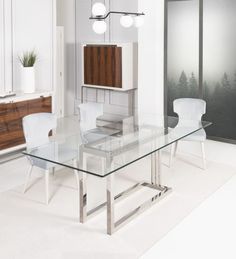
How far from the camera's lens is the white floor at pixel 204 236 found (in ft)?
10.3

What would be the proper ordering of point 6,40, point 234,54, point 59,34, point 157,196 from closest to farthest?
point 157,196 → point 6,40 → point 234,54 → point 59,34

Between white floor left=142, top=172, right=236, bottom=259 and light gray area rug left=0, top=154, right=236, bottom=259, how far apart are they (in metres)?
0.08

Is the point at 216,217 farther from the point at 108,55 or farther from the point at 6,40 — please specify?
the point at 108,55

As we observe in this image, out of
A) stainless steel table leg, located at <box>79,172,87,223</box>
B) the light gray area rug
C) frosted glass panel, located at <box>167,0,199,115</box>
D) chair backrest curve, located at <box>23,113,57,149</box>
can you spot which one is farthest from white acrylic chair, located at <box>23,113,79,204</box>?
frosted glass panel, located at <box>167,0,199,115</box>

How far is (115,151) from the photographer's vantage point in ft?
11.4

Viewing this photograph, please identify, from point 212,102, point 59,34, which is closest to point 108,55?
point 59,34

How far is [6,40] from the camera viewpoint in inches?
221

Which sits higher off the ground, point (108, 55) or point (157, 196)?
point (108, 55)

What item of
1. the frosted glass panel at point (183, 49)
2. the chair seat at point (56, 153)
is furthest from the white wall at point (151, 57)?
the chair seat at point (56, 153)

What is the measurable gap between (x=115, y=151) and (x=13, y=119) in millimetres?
2401

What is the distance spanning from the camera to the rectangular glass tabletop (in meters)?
3.30

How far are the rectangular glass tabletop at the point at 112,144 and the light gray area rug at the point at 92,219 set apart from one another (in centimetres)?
50

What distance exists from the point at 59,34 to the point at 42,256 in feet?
18.0

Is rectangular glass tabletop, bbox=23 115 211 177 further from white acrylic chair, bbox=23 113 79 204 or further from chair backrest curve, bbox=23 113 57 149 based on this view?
chair backrest curve, bbox=23 113 57 149
